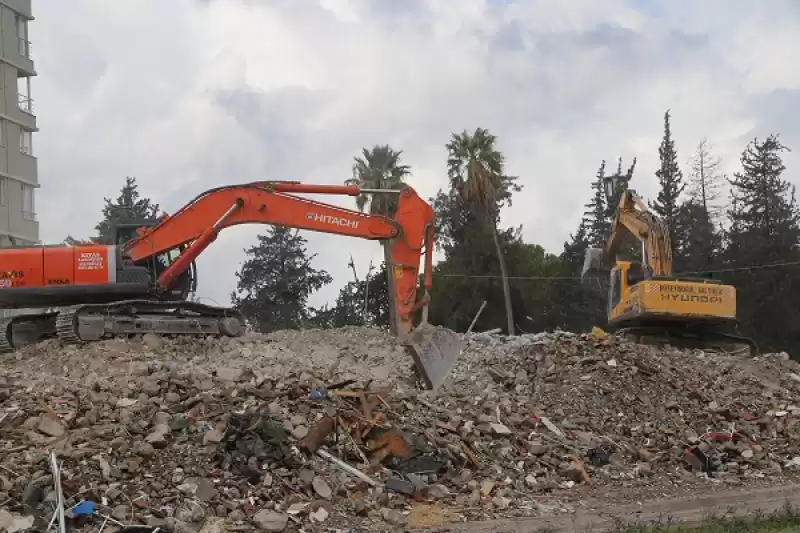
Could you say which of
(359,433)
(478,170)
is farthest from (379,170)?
(359,433)

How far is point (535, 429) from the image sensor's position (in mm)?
12078

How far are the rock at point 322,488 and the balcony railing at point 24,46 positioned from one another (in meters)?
32.4

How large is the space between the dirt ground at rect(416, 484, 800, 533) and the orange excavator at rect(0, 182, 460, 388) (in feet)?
Answer: 22.0

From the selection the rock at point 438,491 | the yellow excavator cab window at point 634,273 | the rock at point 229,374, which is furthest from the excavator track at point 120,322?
the yellow excavator cab window at point 634,273

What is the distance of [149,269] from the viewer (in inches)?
665

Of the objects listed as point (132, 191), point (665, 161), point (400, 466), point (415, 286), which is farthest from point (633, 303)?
point (132, 191)

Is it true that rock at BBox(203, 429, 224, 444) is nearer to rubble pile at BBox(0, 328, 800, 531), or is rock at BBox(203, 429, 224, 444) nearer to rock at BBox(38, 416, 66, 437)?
rubble pile at BBox(0, 328, 800, 531)

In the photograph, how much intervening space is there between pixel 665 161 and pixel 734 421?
129 ft

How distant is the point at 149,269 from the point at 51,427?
786 centimetres

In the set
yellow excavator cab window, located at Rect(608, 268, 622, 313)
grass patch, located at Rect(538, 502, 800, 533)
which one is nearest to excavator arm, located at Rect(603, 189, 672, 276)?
yellow excavator cab window, located at Rect(608, 268, 622, 313)

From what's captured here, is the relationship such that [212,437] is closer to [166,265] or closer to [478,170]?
[166,265]

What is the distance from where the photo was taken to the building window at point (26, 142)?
120ft

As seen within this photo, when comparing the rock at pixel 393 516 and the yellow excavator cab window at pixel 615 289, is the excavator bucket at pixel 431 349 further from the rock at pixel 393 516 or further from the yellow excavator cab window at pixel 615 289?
the yellow excavator cab window at pixel 615 289

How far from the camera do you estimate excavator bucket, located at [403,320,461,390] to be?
13.0 metres
